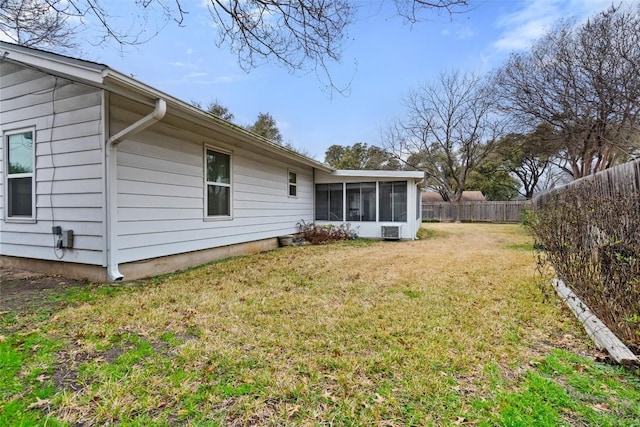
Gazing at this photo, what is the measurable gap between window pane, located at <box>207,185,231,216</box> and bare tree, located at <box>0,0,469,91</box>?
2.91 m

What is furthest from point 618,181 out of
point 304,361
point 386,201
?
point 386,201

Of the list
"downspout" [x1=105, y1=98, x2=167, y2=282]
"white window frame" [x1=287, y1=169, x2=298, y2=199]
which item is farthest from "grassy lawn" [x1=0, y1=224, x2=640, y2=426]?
"white window frame" [x1=287, y1=169, x2=298, y2=199]

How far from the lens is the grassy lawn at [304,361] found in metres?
1.76

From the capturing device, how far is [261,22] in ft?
12.4

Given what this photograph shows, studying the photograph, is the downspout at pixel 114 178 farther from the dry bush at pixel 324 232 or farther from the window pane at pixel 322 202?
the window pane at pixel 322 202

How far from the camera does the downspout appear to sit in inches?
161

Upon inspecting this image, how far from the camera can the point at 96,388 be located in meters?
1.94

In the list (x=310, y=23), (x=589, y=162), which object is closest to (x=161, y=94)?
(x=310, y=23)

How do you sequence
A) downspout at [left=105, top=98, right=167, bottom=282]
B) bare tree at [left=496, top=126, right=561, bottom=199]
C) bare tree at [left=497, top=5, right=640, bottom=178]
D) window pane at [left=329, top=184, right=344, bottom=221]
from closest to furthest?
downspout at [left=105, top=98, right=167, bottom=282] → bare tree at [left=497, top=5, right=640, bottom=178] → window pane at [left=329, top=184, right=344, bottom=221] → bare tree at [left=496, top=126, right=561, bottom=199]

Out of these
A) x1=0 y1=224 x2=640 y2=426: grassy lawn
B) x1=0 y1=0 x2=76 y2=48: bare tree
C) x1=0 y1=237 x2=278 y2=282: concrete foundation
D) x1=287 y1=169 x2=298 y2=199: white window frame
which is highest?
x1=0 y1=0 x2=76 y2=48: bare tree

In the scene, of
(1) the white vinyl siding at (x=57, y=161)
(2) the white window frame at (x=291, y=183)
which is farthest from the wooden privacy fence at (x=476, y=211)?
(1) the white vinyl siding at (x=57, y=161)

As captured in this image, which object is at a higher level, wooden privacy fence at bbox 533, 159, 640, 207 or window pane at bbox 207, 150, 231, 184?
window pane at bbox 207, 150, 231, 184

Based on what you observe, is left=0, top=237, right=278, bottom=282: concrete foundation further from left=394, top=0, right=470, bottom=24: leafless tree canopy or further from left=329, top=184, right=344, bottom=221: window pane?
left=329, top=184, right=344, bottom=221: window pane

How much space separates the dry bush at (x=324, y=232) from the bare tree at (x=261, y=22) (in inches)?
251
